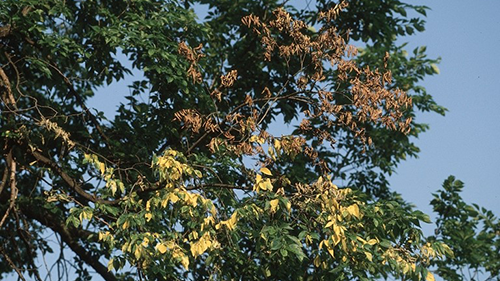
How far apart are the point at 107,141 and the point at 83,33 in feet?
4.47

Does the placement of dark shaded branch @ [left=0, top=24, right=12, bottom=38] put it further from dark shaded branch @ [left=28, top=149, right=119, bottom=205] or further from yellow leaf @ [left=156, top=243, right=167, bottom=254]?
yellow leaf @ [left=156, top=243, right=167, bottom=254]

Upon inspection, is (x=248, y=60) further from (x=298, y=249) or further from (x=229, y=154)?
(x=298, y=249)

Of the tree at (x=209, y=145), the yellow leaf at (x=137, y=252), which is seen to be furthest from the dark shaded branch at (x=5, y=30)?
the yellow leaf at (x=137, y=252)

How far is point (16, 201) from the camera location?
9375 mm

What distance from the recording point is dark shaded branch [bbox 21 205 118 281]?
31.6 ft

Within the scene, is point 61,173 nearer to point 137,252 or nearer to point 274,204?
point 137,252

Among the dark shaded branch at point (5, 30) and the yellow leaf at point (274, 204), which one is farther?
the dark shaded branch at point (5, 30)

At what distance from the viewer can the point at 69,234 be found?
9758 millimetres

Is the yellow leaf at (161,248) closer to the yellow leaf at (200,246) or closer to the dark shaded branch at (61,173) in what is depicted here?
the yellow leaf at (200,246)

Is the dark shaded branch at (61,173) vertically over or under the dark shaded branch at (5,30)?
under

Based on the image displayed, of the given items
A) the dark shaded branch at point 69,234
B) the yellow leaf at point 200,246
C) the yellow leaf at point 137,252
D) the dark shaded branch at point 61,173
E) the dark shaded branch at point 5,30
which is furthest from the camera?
the dark shaded branch at point 69,234

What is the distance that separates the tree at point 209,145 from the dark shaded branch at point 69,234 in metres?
0.02

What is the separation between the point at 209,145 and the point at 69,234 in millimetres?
2952

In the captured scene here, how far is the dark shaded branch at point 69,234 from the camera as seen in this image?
31.6ft
